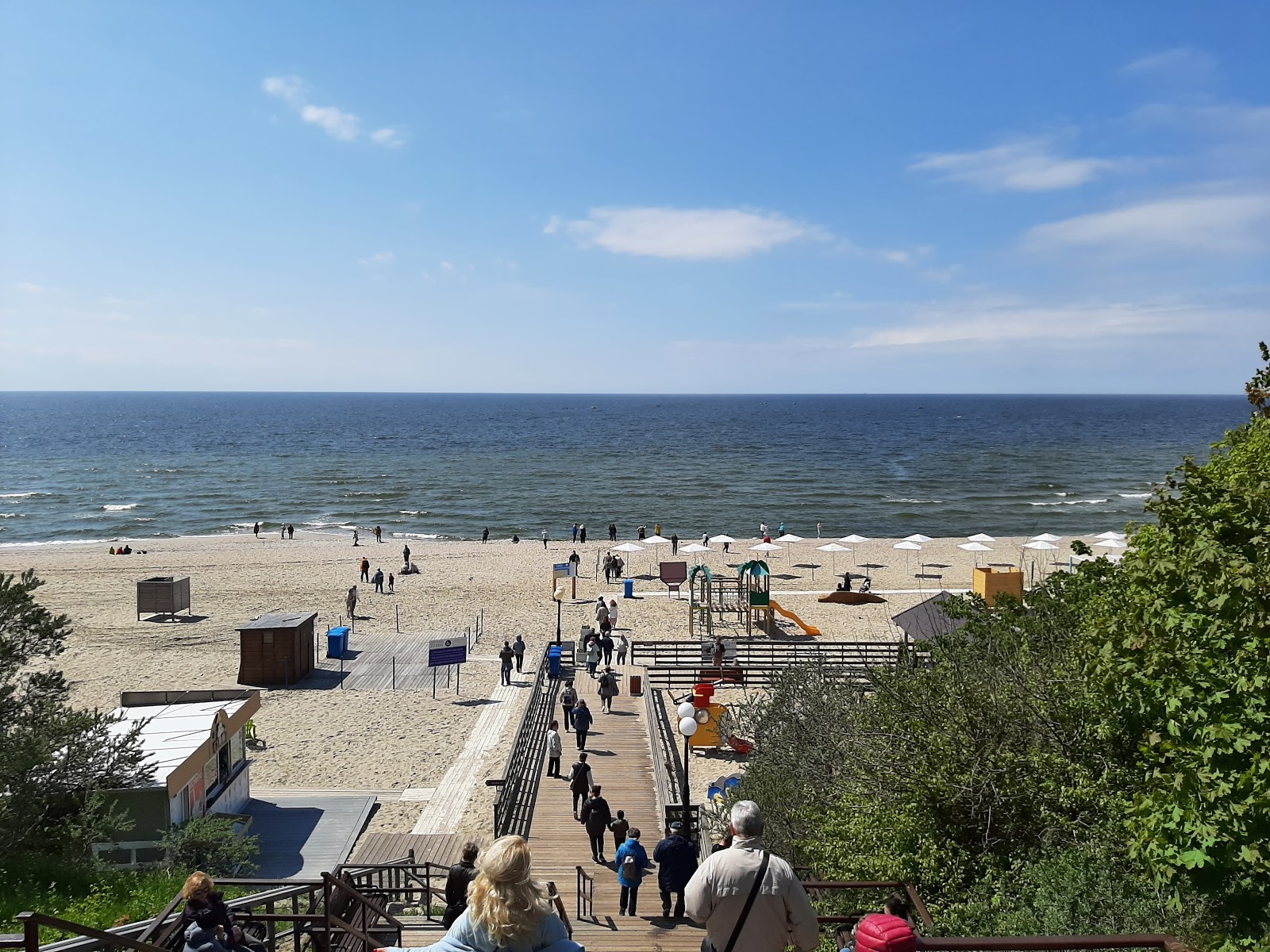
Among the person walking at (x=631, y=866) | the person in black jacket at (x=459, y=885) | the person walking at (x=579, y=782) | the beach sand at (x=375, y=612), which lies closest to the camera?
the person in black jacket at (x=459, y=885)

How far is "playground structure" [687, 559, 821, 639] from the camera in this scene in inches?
1142

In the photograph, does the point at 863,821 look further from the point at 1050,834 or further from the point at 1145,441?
the point at 1145,441

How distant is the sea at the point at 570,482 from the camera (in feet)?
196

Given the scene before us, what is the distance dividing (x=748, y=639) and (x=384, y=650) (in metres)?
10.8

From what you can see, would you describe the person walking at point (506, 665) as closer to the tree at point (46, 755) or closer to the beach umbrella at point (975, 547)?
the tree at point (46, 755)

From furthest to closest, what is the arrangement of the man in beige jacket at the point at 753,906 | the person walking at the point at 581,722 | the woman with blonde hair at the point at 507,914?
the person walking at the point at 581,722
the man in beige jacket at the point at 753,906
the woman with blonde hair at the point at 507,914

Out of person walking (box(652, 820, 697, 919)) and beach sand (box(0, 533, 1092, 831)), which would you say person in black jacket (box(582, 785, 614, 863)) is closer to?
person walking (box(652, 820, 697, 919))

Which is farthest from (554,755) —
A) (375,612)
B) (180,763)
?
(375,612)

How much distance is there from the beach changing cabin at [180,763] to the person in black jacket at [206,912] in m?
6.67

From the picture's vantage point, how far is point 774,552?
46250 mm

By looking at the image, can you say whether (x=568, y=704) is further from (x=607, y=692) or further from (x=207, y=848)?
(x=207, y=848)

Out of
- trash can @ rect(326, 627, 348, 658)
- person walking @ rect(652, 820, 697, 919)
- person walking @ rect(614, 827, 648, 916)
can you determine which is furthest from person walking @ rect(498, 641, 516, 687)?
person walking @ rect(652, 820, 697, 919)

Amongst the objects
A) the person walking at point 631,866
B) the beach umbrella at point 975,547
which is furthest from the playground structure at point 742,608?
the person walking at point 631,866

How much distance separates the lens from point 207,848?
39.9 ft
